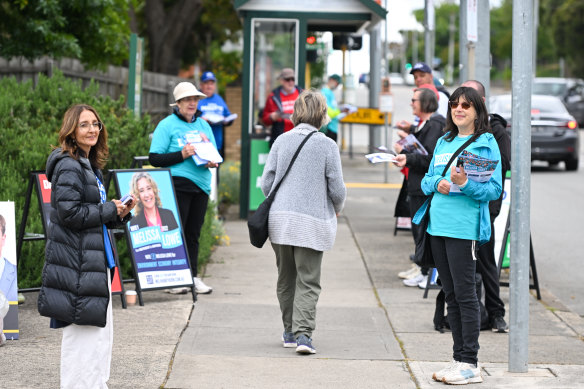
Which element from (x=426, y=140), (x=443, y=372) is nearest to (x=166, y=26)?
(x=426, y=140)

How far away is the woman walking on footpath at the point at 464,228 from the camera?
6.10m

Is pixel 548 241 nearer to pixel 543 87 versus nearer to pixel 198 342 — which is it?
pixel 198 342

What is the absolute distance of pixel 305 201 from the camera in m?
6.70

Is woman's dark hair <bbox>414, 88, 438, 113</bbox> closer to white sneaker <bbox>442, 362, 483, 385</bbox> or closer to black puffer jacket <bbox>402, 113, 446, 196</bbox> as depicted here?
black puffer jacket <bbox>402, 113, 446, 196</bbox>

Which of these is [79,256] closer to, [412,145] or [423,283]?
[412,145]

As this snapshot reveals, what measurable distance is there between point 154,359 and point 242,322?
137cm

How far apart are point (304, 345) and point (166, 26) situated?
55.0ft

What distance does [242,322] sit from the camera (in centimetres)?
780

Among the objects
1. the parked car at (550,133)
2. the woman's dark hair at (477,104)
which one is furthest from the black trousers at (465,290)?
the parked car at (550,133)

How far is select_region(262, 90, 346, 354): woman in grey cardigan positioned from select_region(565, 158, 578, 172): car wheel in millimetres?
17071

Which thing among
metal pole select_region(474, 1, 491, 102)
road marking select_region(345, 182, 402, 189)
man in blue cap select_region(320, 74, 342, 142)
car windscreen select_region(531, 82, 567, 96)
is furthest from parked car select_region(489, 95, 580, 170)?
car windscreen select_region(531, 82, 567, 96)

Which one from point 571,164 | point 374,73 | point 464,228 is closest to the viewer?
point 464,228

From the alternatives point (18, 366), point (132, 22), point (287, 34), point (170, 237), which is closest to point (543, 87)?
point (132, 22)

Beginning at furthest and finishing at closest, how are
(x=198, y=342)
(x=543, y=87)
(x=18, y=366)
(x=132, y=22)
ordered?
1. (x=543, y=87)
2. (x=132, y=22)
3. (x=198, y=342)
4. (x=18, y=366)
